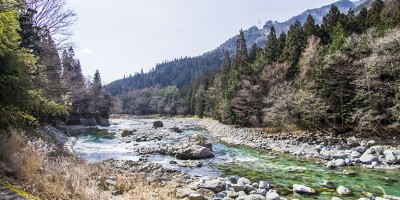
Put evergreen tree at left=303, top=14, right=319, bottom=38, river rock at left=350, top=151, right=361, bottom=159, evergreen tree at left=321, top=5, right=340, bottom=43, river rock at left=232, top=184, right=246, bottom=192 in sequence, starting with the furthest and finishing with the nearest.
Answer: evergreen tree at left=321, top=5, right=340, bottom=43, evergreen tree at left=303, top=14, right=319, bottom=38, river rock at left=350, top=151, right=361, bottom=159, river rock at left=232, top=184, right=246, bottom=192

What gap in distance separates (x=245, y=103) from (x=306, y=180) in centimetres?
2835

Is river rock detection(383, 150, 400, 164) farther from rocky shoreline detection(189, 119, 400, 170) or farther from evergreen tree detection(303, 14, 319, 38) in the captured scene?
evergreen tree detection(303, 14, 319, 38)

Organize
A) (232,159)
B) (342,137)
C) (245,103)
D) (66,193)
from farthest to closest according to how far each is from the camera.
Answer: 1. (245,103)
2. (342,137)
3. (232,159)
4. (66,193)

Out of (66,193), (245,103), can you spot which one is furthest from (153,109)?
(66,193)

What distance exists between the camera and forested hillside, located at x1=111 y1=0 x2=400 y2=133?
67.0ft

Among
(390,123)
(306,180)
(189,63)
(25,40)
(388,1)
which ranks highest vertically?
(189,63)

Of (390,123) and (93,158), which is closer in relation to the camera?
(93,158)

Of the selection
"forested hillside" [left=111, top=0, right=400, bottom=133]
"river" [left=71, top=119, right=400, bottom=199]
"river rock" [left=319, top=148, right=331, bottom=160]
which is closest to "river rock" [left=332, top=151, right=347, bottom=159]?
"river rock" [left=319, top=148, right=331, bottom=160]

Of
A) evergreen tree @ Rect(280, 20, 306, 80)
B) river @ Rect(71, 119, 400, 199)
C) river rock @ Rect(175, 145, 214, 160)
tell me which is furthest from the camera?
evergreen tree @ Rect(280, 20, 306, 80)

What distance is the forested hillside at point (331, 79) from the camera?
2042 centimetres

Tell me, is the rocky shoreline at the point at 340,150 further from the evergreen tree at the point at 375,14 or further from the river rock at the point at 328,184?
the evergreen tree at the point at 375,14

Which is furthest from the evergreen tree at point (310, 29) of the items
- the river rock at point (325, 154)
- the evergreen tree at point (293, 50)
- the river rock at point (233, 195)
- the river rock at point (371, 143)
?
the river rock at point (233, 195)

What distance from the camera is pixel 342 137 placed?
895 inches

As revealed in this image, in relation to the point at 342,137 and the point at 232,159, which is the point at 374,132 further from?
the point at 232,159
